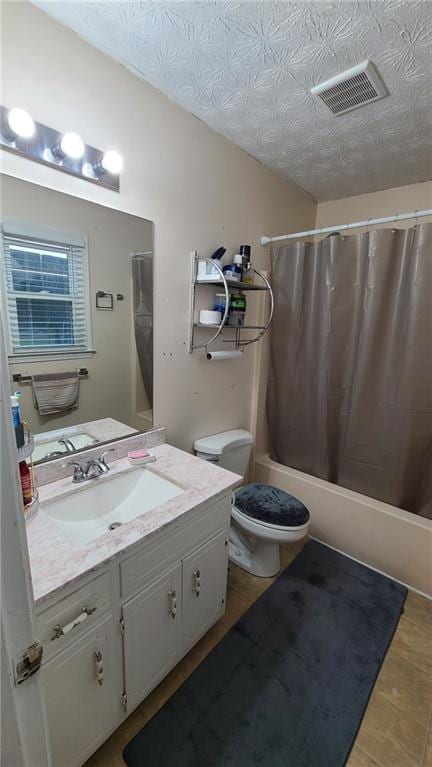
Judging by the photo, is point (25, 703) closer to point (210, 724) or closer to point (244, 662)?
point (210, 724)

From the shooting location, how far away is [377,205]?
2.15 meters

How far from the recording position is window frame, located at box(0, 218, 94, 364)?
3.40 feet

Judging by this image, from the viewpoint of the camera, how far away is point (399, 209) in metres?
2.07

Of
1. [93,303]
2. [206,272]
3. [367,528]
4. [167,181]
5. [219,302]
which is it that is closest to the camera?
[93,303]

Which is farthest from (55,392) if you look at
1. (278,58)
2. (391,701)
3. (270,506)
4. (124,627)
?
(391,701)

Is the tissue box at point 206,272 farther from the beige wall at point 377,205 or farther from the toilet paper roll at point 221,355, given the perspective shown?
the beige wall at point 377,205

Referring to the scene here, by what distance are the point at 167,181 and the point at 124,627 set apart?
173 cm

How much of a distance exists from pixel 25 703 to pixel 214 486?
2.72 feet

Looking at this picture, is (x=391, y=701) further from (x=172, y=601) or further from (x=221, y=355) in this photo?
(x=221, y=355)

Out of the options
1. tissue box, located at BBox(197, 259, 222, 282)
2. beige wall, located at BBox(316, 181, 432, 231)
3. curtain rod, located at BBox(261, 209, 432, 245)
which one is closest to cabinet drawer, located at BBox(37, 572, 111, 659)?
tissue box, located at BBox(197, 259, 222, 282)

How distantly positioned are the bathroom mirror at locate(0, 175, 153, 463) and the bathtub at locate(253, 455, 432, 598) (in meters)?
1.21

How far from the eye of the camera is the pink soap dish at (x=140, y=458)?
4.50ft

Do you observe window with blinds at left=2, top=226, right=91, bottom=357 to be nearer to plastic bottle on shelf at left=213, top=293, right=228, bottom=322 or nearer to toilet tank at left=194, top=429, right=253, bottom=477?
plastic bottle on shelf at left=213, top=293, right=228, bottom=322

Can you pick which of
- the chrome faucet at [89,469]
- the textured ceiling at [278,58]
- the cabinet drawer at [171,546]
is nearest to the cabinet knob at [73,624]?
the cabinet drawer at [171,546]
